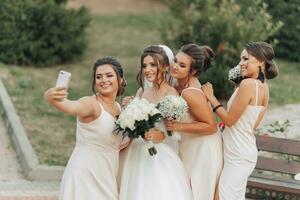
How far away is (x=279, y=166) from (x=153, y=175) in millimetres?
2383

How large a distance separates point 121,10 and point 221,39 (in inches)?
350

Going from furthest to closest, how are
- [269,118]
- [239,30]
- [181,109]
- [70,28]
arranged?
[70,28] → [239,30] → [269,118] → [181,109]

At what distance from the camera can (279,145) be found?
25.4 feet

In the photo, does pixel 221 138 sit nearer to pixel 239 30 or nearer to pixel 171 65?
pixel 171 65

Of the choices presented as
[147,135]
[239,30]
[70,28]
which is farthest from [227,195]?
[70,28]

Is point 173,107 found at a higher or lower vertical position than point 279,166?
higher

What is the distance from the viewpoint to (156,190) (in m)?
5.89

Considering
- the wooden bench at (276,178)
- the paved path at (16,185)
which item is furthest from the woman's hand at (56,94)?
the wooden bench at (276,178)

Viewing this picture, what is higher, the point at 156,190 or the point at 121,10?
the point at 121,10

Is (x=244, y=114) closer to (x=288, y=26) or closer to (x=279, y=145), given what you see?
(x=279, y=145)

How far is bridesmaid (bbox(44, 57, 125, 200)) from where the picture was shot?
5793mm

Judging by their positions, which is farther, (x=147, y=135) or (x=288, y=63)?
(x=288, y=63)

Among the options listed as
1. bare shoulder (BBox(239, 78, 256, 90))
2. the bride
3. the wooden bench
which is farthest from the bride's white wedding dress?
the wooden bench

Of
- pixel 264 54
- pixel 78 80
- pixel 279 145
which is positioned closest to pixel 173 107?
pixel 264 54
